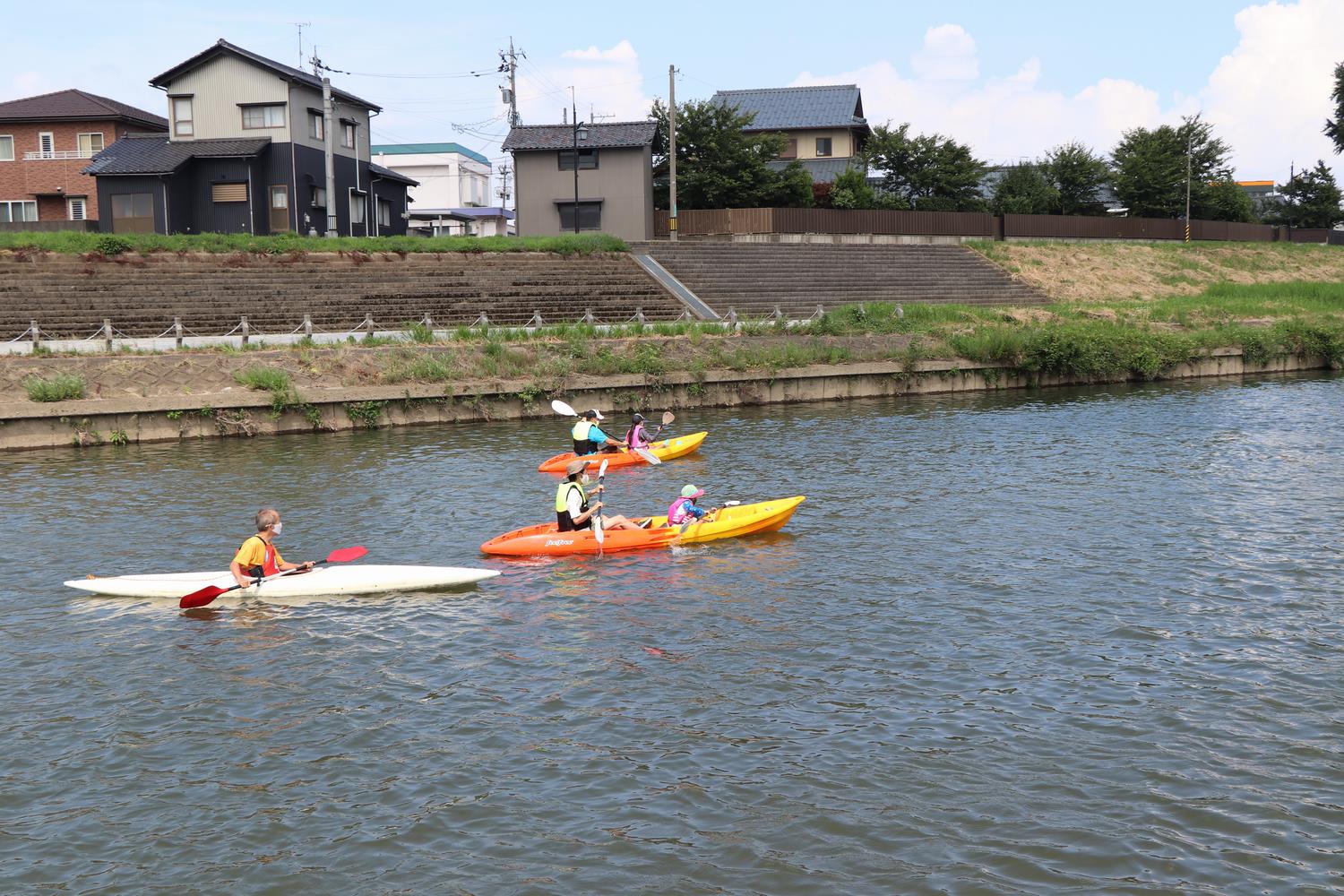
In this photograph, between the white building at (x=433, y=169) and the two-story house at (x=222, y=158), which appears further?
the white building at (x=433, y=169)

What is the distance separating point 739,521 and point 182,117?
149 ft

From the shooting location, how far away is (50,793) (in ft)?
30.2

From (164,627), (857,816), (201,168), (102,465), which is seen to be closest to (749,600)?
(857,816)

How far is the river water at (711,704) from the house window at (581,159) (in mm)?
38620

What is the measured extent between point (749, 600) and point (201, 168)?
151 feet

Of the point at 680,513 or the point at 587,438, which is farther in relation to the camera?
the point at 587,438

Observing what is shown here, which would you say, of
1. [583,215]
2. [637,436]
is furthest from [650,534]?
[583,215]

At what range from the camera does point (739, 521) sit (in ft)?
56.3

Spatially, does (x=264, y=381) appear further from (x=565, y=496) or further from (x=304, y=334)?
(x=565, y=496)

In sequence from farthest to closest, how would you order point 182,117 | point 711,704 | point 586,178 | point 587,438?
point 586,178 → point 182,117 → point 587,438 → point 711,704

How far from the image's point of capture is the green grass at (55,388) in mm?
26000

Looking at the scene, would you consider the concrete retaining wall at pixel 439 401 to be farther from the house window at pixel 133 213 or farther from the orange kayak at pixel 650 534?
the house window at pixel 133 213

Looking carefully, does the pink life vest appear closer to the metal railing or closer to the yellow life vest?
the yellow life vest

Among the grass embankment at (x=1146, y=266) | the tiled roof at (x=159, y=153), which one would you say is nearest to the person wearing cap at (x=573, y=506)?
the grass embankment at (x=1146, y=266)
